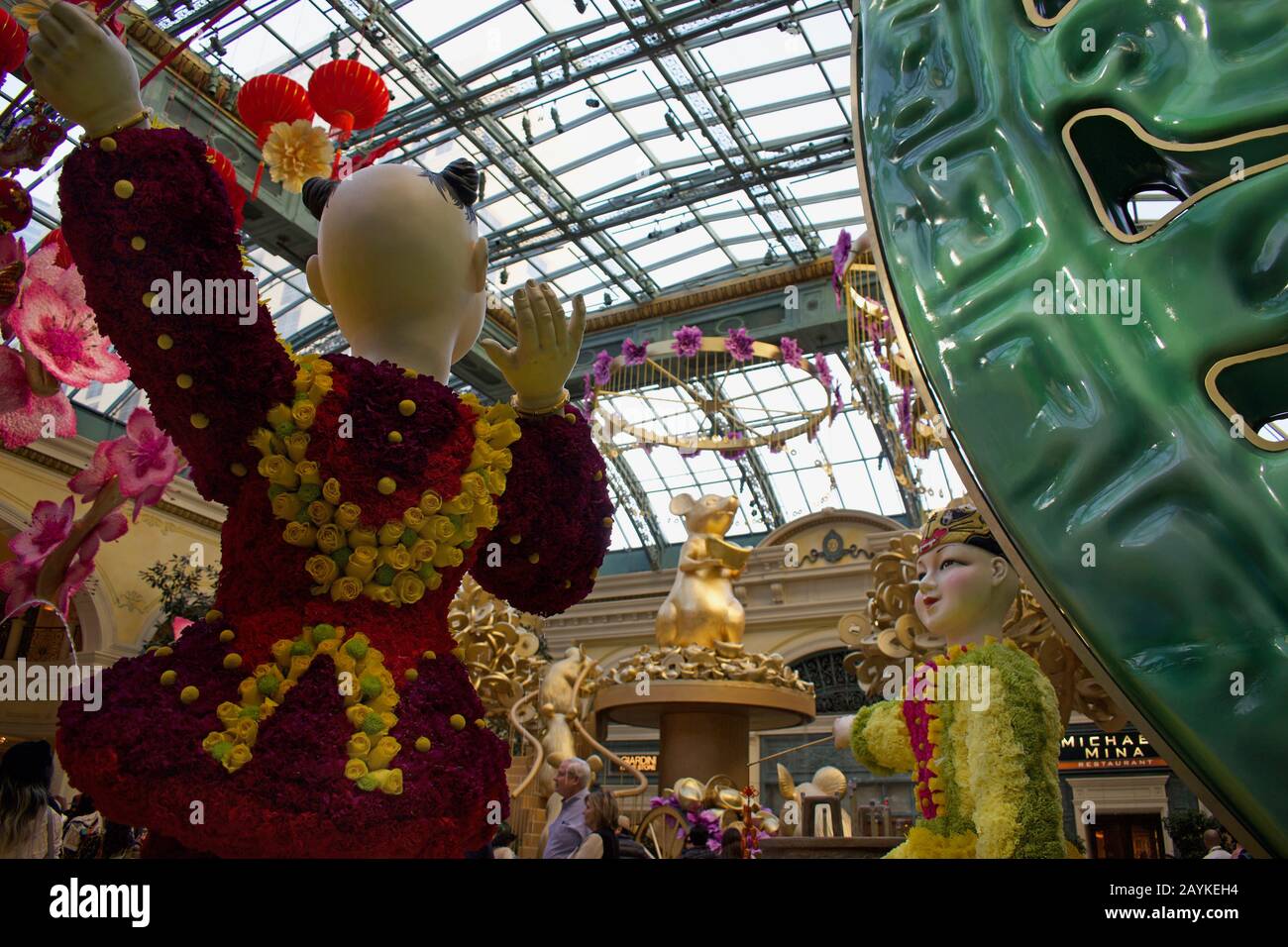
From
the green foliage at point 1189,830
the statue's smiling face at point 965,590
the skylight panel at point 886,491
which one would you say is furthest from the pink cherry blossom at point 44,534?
the skylight panel at point 886,491

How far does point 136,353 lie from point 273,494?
283 mm

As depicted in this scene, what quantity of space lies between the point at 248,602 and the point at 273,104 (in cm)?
122

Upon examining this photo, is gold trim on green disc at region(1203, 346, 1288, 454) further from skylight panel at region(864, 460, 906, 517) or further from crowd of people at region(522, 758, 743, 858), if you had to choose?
skylight panel at region(864, 460, 906, 517)

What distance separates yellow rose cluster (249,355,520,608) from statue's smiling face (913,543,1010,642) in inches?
73.1

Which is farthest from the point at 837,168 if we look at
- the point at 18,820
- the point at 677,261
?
the point at 18,820

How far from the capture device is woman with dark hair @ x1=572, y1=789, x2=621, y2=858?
2.73m

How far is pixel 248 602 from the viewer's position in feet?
4.97

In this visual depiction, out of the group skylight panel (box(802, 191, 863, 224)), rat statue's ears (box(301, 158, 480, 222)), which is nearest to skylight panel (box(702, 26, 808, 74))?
skylight panel (box(802, 191, 863, 224))

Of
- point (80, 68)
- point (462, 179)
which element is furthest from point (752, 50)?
point (80, 68)

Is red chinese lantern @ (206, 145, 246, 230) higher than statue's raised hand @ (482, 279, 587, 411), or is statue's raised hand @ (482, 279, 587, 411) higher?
red chinese lantern @ (206, 145, 246, 230)

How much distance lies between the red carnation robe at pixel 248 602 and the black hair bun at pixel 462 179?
41 cm

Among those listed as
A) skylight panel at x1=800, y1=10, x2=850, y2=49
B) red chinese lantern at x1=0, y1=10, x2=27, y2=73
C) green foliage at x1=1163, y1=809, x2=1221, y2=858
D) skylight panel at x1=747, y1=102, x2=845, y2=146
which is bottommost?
green foliage at x1=1163, y1=809, x2=1221, y2=858

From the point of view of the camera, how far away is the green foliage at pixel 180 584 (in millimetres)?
10928

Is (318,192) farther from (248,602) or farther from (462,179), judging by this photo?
(248,602)
